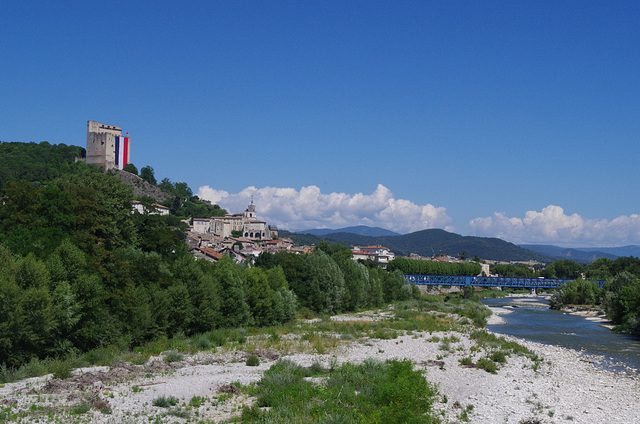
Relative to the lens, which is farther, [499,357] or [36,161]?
[36,161]

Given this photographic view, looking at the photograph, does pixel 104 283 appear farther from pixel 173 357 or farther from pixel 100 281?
pixel 173 357

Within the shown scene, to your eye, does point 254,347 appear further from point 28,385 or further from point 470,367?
point 28,385

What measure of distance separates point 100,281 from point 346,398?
15697 mm

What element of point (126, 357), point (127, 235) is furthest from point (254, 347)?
point (127, 235)

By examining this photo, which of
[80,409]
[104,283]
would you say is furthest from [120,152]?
[80,409]

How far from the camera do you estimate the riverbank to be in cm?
1680

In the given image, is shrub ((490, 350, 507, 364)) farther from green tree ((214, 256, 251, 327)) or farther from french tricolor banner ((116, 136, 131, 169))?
french tricolor banner ((116, 136, 131, 169))

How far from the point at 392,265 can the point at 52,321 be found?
143707mm

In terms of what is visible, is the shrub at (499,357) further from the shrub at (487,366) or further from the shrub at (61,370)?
the shrub at (61,370)

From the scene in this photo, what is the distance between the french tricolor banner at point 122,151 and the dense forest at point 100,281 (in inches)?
6165

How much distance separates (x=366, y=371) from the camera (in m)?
22.6

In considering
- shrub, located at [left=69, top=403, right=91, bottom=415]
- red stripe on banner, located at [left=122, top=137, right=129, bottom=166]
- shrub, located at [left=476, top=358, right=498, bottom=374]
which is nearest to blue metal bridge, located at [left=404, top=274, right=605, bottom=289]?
red stripe on banner, located at [left=122, top=137, right=129, bottom=166]

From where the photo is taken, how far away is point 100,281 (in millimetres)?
27625

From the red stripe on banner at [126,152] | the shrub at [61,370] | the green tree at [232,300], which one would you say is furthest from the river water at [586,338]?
the red stripe on banner at [126,152]
